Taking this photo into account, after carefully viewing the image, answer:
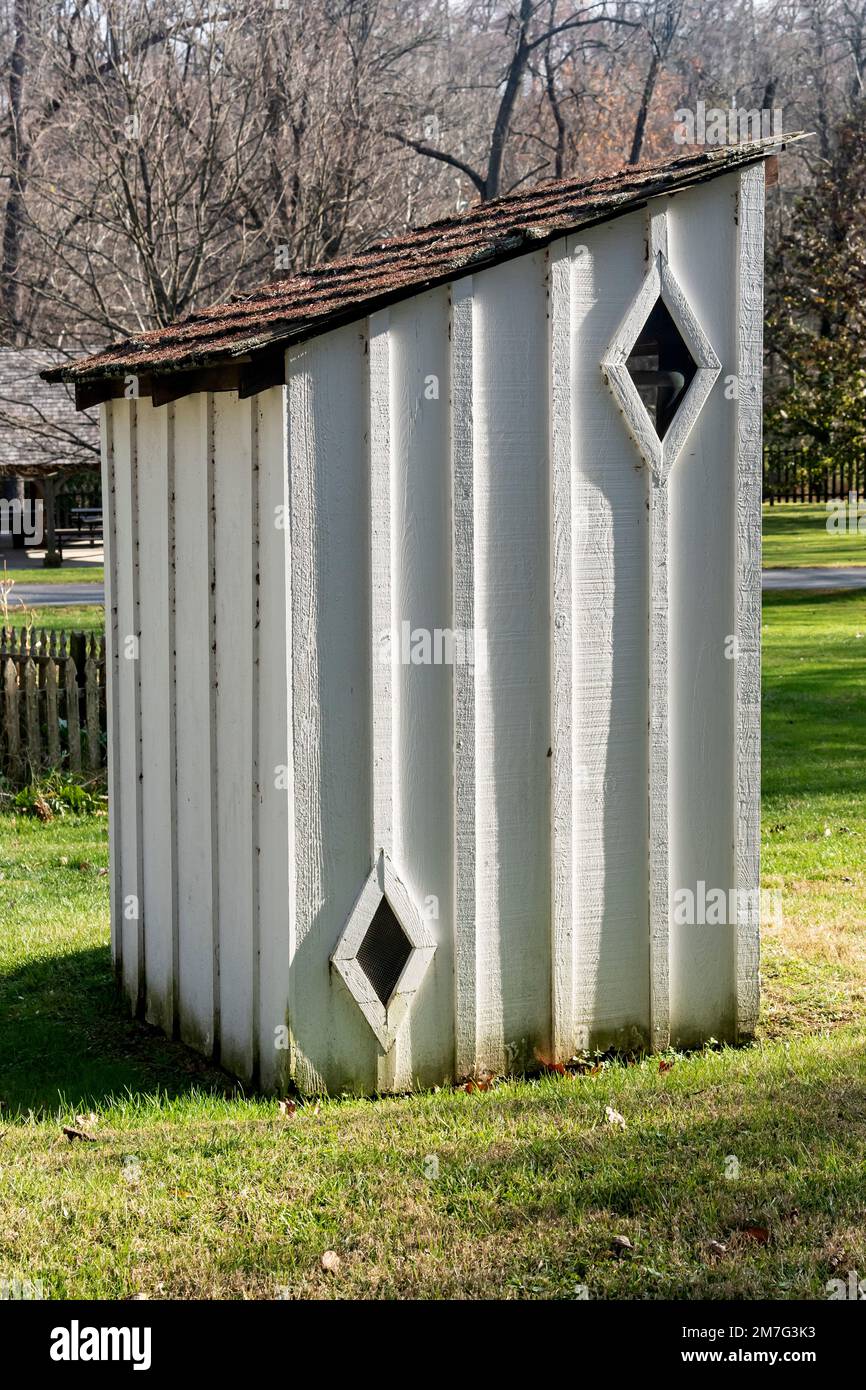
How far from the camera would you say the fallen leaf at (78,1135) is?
5434 mm

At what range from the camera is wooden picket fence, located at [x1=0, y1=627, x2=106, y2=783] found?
13047 mm

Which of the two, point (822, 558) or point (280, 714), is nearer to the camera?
point (280, 714)

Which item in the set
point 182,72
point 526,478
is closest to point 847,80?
point 182,72

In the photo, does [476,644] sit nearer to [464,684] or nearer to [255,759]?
[464,684]

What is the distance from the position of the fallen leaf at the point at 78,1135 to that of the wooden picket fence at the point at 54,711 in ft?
25.3

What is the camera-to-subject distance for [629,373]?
6195 mm

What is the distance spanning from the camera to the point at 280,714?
18.7 ft

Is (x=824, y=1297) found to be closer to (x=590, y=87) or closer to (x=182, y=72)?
(x=182, y=72)

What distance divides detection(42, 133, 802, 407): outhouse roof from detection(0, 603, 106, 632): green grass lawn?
1601cm

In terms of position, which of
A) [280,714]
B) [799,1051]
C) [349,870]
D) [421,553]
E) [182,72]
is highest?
[182,72]

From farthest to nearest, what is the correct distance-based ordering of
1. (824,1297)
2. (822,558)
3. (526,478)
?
(822,558)
(526,478)
(824,1297)

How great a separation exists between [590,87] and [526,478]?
36644 mm

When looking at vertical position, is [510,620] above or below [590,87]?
below

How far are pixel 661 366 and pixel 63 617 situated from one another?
20.4m
